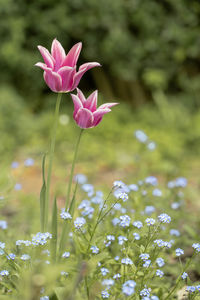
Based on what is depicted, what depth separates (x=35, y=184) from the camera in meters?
4.02

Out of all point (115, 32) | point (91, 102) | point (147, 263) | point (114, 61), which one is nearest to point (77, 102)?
point (91, 102)

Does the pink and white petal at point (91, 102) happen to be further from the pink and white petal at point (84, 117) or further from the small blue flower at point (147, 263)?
the small blue flower at point (147, 263)

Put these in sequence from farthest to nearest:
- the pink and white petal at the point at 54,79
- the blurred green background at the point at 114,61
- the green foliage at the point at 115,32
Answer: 1. the green foliage at the point at 115,32
2. the blurred green background at the point at 114,61
3. the pink and white petal at the point at 54,79

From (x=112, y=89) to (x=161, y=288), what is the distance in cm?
490

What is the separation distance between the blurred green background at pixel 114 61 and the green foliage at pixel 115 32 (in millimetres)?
13

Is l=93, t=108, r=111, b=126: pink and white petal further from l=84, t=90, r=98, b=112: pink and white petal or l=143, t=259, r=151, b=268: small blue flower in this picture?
l=143, t=259, r=151, b=268: small blue flower

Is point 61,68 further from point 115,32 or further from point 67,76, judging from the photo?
point 115,32

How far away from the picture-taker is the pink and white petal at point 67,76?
1.62 meters

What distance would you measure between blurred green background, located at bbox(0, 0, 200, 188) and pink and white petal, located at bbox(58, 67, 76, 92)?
2895mm

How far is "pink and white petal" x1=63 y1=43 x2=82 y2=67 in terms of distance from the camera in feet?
5.36

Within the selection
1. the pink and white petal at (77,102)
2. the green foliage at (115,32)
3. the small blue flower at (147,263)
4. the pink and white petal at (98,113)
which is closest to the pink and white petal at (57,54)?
the pink and white petal at (77,102)

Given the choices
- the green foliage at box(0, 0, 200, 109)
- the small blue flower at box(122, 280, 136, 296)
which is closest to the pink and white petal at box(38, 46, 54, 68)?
the small blue flower at box(122, 280, 136, 296)

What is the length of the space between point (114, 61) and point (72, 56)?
3.94 m

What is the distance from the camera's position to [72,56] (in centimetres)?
165
